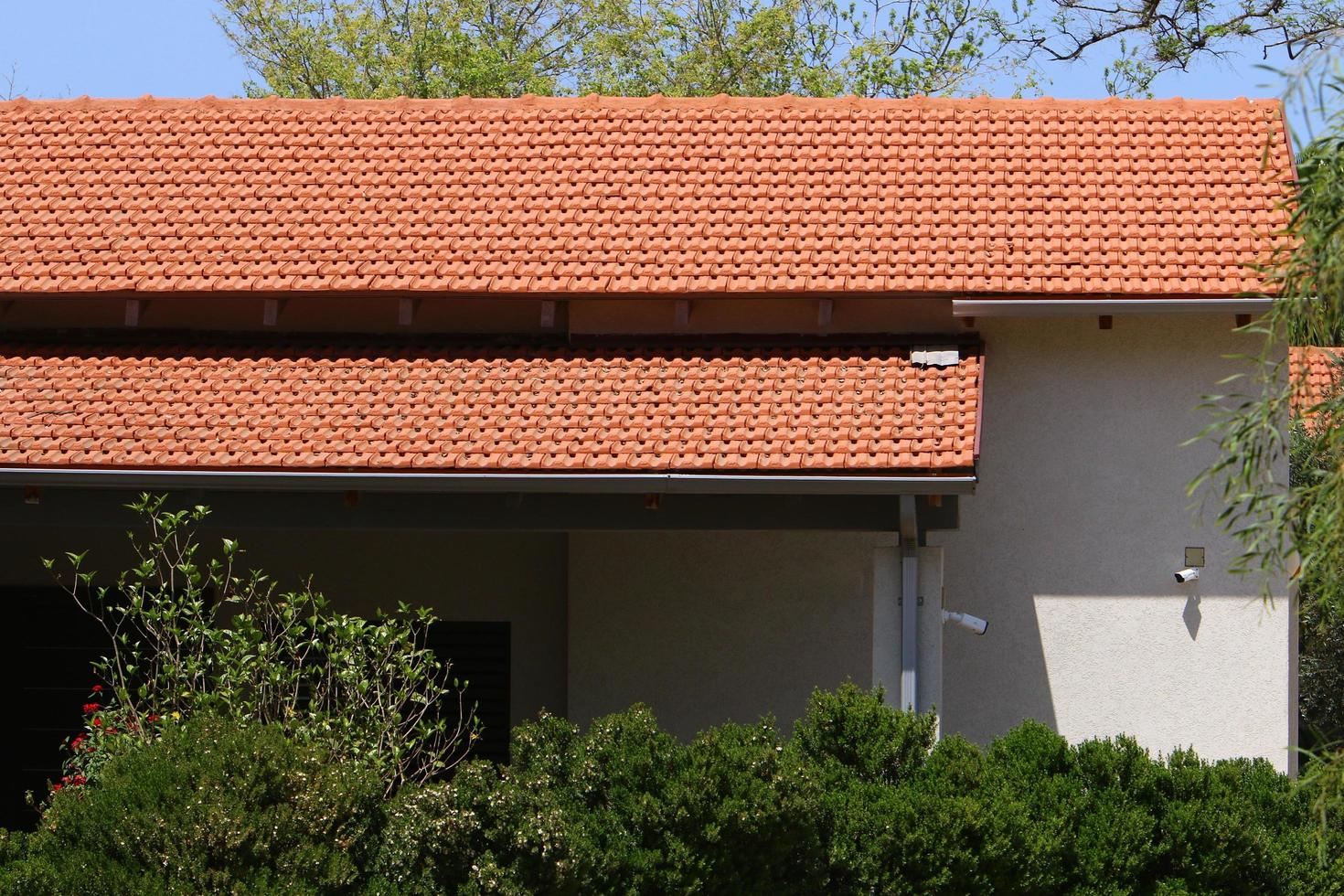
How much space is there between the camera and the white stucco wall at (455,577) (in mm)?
12719

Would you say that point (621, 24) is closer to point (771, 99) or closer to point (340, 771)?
point (771, 99)

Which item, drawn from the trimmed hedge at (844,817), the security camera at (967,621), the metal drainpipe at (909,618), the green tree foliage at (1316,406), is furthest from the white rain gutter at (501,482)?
the green tree foliage at (1316,406)

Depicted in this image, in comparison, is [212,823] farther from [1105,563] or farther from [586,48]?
[586,48]

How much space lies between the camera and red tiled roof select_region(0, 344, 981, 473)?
32.1ft

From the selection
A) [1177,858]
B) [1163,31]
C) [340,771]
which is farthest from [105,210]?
[1163,31]

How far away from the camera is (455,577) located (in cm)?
1279

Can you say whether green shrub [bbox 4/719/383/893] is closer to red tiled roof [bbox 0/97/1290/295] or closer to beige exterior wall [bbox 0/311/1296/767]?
beige exterior wall [bbox 0/311/1296/767]

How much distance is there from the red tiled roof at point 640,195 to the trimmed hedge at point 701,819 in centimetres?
357

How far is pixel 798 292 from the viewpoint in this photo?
36.2ft

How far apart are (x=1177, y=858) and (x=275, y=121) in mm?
9162

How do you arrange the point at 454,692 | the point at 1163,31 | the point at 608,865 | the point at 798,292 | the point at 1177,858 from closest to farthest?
the point at 608,865
the point at 1177,858
the point at 798,292
the point at 454,692
the point at 1163,31

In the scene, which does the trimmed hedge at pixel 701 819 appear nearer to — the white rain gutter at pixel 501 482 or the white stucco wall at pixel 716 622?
the white rain gutter at pixel 501 482

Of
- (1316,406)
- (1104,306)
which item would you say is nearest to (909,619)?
(1104,306)

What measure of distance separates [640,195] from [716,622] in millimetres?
3331
